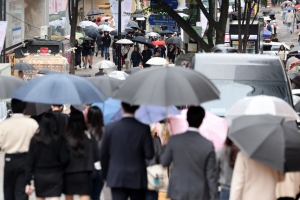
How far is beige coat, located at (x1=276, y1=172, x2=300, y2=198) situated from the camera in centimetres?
786

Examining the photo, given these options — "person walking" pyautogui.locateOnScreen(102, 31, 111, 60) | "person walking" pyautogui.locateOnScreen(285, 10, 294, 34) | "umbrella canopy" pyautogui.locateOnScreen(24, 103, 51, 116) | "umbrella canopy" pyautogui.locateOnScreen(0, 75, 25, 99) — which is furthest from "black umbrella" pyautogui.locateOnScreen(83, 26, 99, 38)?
"umbrella canopy" pyautogui.locateOnScreen(24, 103, 51, 116)

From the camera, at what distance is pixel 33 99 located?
8.10 meters

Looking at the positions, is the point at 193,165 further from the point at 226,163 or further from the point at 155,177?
the point at 155,177

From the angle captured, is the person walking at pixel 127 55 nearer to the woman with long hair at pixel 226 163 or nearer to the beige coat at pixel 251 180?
the woman with long hair at pixel 226 163

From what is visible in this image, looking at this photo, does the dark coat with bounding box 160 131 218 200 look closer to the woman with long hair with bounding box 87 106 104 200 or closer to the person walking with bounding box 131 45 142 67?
the woman with long hair with bounding box 87 106 104 200

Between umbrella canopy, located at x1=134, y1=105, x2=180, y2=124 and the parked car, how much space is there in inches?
112

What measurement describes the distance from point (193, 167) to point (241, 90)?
449cm

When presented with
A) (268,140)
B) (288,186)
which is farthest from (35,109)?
(268,140)

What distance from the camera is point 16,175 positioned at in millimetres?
8547

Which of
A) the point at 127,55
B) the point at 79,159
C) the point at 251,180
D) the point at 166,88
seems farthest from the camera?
the point at 127,55

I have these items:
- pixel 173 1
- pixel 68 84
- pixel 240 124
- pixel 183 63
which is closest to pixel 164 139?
pixel 68 84

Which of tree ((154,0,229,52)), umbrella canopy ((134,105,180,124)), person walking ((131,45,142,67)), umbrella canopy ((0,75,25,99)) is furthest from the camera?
person walking ((131,45,142,67))

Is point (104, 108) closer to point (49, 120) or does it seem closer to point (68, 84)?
point (68, 84)

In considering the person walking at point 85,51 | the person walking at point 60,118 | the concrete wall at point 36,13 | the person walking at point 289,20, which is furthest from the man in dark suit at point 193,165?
the person walking at point 289,20
